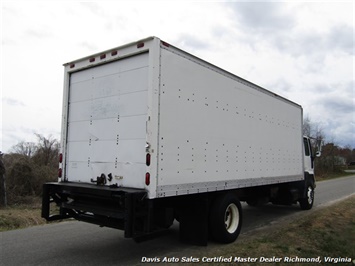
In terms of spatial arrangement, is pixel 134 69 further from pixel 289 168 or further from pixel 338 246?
pixel 289 168

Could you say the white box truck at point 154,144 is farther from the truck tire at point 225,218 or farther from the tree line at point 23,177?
the tree line at point 23,177

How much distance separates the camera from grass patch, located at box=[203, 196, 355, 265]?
18.6 ft

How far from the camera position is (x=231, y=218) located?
23.2 ft

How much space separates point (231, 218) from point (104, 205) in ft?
9.62

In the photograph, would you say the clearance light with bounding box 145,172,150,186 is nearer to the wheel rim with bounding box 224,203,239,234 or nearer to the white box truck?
the white box truck

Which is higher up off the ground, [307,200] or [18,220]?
[307,200]

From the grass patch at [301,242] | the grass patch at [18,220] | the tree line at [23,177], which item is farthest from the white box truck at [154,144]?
the tree line at [23,177]

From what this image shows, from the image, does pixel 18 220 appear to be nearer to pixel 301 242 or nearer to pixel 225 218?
pixel 225 218

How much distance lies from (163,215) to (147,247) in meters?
1.17

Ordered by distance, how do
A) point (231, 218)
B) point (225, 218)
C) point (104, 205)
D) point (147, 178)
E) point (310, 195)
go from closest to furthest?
point (147, 178) → point (104, 205) → point (225, 218) → point (231, 218) → point (310, 195)

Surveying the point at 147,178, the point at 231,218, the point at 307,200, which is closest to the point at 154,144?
the point at 147,178

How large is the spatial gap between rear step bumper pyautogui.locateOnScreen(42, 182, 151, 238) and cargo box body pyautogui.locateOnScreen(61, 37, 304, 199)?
0.30m

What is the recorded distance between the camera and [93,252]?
6.05 meters

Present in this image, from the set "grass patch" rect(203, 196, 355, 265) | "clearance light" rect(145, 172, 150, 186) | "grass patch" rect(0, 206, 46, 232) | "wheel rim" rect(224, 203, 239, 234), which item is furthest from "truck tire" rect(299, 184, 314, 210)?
"grass patch" rect(0, 206, 46, 232)
